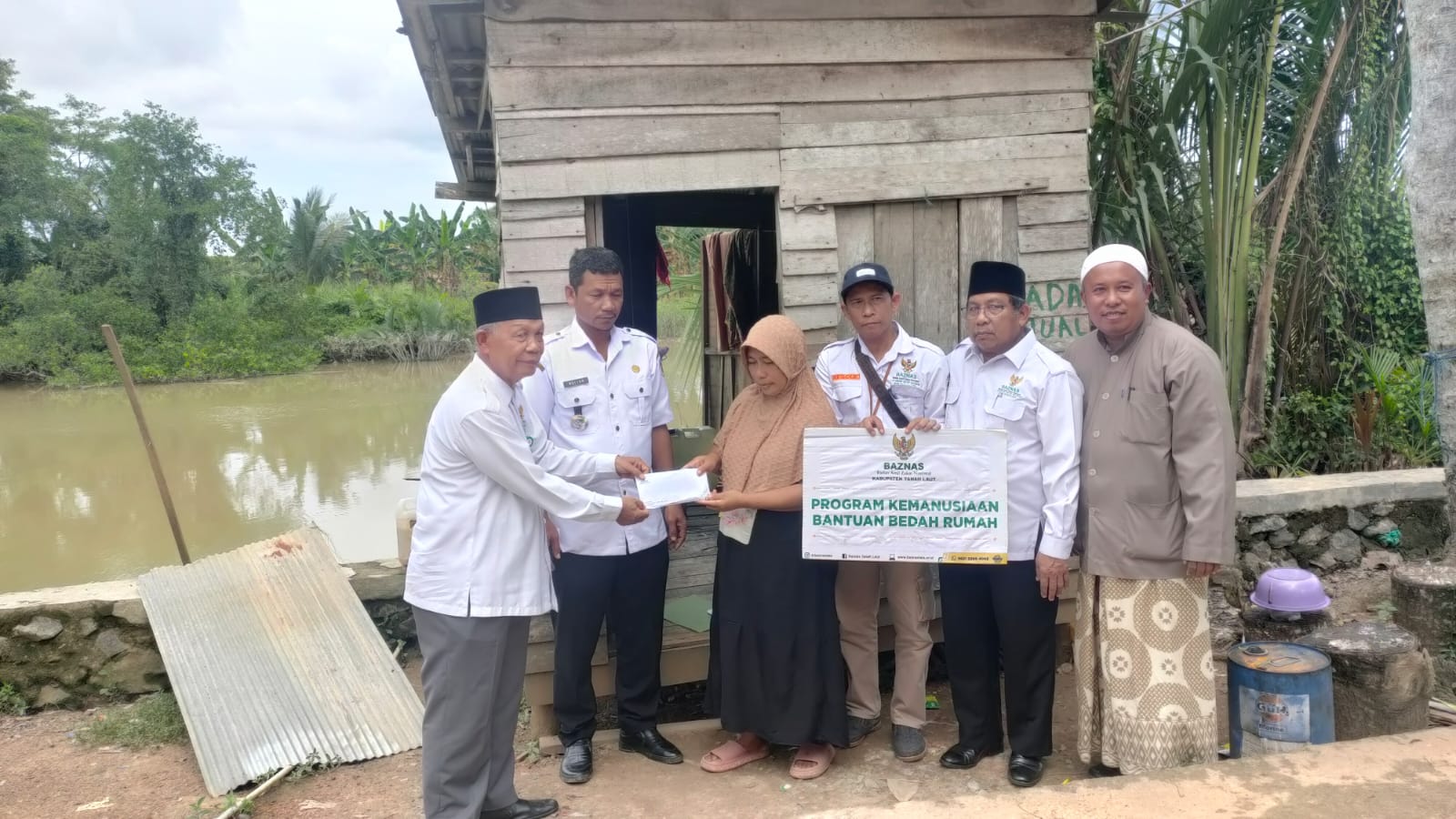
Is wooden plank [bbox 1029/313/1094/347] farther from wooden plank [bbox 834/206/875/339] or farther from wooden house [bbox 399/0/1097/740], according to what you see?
wooden plank [bbox 834/206/875/339]

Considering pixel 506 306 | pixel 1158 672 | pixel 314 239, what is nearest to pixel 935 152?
pixel 506 306

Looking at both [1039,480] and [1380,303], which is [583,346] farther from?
[1380,303]

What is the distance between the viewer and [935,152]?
463cm

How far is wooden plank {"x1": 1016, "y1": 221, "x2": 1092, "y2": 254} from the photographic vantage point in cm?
471

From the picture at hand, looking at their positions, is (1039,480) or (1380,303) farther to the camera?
(1380,303)

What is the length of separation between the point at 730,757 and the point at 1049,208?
9.82ft

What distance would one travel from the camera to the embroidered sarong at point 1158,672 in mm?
3070

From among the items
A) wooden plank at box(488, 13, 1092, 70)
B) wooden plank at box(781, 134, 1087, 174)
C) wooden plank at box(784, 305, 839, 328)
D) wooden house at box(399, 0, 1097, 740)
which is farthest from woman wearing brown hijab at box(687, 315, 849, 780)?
wooden plank at box(488, 13, 1092, 70)

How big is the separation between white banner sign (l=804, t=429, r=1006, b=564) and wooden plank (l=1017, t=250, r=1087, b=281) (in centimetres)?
179

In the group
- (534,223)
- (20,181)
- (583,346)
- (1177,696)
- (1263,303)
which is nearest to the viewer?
(1177,696)

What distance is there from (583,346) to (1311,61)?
528 centimetres

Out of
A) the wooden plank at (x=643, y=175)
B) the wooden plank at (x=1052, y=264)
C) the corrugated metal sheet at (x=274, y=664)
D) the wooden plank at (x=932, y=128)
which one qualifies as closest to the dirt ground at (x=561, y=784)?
the corrugated metal sheet at (x=274, y=664)

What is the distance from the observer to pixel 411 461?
1385 cm

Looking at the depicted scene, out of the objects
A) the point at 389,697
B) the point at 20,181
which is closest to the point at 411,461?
the point at 389,697
